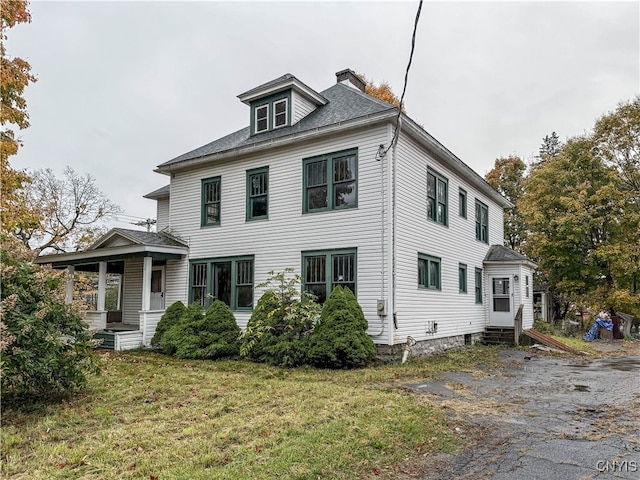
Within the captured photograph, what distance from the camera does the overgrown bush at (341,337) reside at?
9.86m

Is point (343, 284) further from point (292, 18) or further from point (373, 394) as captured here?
point (292, 18)

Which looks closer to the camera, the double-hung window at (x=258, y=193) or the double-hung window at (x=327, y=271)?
the double-hung window at (x=327, y=271)

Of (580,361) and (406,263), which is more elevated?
(406,263)

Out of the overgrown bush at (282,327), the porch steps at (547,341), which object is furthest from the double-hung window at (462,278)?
the overgrown bush at (282,327)

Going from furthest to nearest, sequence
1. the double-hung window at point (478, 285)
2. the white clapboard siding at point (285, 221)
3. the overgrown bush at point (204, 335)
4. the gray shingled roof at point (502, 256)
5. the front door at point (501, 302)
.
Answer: the gray shingled roof at point (502, 256)
the front door at point (501, 302)
the double-hung window at point (478, 285)
the overgrown bush at point (204, 335)
the white clapboard siding at point (285, 221)

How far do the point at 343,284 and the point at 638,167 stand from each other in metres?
18.6

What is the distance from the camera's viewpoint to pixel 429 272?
12898 millimetres

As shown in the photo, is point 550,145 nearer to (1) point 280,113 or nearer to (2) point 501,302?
(2) point 501,302

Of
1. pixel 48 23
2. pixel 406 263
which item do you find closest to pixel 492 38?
pixel 406 263

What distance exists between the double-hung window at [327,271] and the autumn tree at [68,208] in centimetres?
2042

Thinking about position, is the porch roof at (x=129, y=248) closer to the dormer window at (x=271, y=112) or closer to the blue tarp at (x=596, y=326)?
the dormer window at (x=271, y=112)

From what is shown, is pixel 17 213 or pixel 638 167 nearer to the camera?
pixel 17 213

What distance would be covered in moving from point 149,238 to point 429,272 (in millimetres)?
8768

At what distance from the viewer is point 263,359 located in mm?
10945
